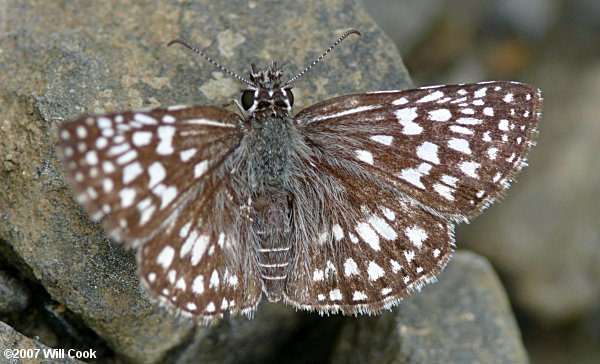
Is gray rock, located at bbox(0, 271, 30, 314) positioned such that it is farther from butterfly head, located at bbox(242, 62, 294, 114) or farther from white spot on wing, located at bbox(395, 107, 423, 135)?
white spot on wing, located at bbox(395, 107, 423, 135)

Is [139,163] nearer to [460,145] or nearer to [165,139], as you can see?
[165,139]

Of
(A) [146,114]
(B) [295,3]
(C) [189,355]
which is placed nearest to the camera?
(A) [146,114]

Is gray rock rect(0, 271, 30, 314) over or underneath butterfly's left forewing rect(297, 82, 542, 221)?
underneath

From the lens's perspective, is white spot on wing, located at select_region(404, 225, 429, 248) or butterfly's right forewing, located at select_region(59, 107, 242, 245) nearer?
butterfly's right forewing, located at select_region(59, 107, 242, 245)

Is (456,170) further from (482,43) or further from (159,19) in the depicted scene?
A: (482,43)

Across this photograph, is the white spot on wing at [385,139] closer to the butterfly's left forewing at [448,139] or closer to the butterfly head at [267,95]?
the butterfly's left forewing at [448,139]

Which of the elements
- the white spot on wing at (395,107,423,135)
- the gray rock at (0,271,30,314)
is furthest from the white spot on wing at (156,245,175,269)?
the white spot on wing at (395,107,423,135)

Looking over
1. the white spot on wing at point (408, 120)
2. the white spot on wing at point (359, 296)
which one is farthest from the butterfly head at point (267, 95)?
the white spot on wing at point (359, 296)

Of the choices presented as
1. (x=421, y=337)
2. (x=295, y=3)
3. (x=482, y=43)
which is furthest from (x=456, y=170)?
(x=482, y=43)
